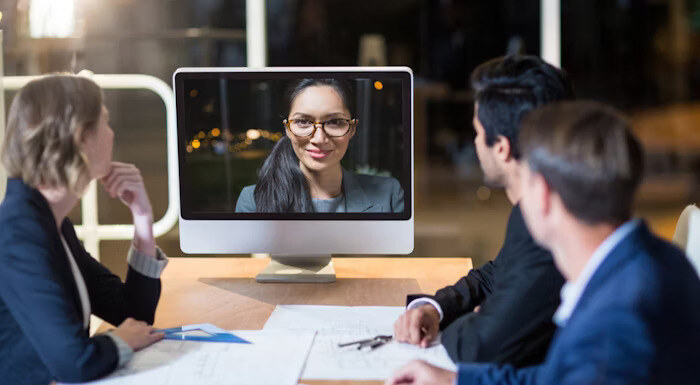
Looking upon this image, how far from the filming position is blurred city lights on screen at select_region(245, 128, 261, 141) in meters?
1.89

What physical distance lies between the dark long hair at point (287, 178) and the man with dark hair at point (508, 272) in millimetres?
494

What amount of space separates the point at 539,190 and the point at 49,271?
81 cm

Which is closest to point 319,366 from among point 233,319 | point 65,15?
point 233,319

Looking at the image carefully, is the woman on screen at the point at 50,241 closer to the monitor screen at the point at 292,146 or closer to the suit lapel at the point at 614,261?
the monitor screen at the point at 292,146

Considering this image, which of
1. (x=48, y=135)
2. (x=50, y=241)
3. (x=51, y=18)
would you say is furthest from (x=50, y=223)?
(x=51, y=18)

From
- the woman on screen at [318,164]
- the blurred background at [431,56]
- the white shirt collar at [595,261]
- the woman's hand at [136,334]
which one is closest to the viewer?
the white shirt collar at [595,261]

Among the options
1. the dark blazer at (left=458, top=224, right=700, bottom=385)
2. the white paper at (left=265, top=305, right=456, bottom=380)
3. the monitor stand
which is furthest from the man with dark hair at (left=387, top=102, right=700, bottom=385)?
the monitor stand

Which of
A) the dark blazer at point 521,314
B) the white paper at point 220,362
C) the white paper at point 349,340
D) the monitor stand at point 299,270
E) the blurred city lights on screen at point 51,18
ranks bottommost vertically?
the white paper at point 349,340

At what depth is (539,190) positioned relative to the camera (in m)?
0.96

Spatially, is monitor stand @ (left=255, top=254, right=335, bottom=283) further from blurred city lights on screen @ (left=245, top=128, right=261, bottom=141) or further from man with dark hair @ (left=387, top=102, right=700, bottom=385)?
man with dark hair @ (left=387, top=102, right=700, bottom=385)

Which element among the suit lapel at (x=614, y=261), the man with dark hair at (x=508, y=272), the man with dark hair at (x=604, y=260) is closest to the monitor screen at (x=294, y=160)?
the man with dark hair at (x=508, y=272)

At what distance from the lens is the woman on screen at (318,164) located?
6.11 feet

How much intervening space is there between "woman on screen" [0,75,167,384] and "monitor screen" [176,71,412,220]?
1.66 feet

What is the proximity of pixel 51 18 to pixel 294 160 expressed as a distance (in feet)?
4.50
